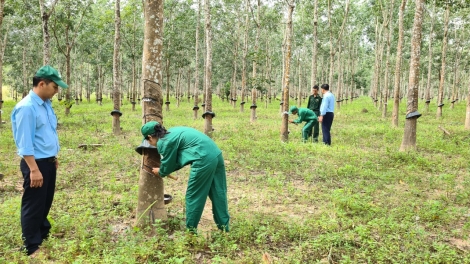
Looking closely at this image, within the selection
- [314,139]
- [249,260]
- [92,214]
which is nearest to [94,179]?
[92,214]

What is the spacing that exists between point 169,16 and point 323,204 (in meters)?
18.8

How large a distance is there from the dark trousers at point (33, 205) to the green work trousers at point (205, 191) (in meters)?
1.45

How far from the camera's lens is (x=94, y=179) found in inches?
240

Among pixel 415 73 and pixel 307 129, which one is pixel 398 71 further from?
pixel 307 129

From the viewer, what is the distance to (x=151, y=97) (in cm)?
385

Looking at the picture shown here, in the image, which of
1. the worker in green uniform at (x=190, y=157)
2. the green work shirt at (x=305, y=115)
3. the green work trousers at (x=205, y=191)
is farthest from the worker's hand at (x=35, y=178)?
the green work shirt at (x=305, y=115)

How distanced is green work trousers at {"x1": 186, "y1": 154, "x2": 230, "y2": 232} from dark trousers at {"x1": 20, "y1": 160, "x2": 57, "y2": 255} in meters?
1.45

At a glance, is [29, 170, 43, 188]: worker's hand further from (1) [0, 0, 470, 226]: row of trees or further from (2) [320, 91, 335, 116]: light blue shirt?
(2) [320, 91, 335, 116]: light blue shirt

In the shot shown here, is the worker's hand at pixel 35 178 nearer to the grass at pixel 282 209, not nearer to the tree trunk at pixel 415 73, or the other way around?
the grass at pixel 282 209

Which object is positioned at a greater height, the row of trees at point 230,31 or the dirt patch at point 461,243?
the row of trees at point 230,31

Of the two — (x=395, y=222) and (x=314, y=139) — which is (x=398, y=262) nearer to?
(x=395, y=222)

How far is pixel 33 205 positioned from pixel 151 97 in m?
1.65

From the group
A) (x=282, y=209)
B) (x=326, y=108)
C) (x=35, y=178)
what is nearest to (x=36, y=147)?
(x=35, y=178)

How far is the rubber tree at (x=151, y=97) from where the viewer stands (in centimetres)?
385
